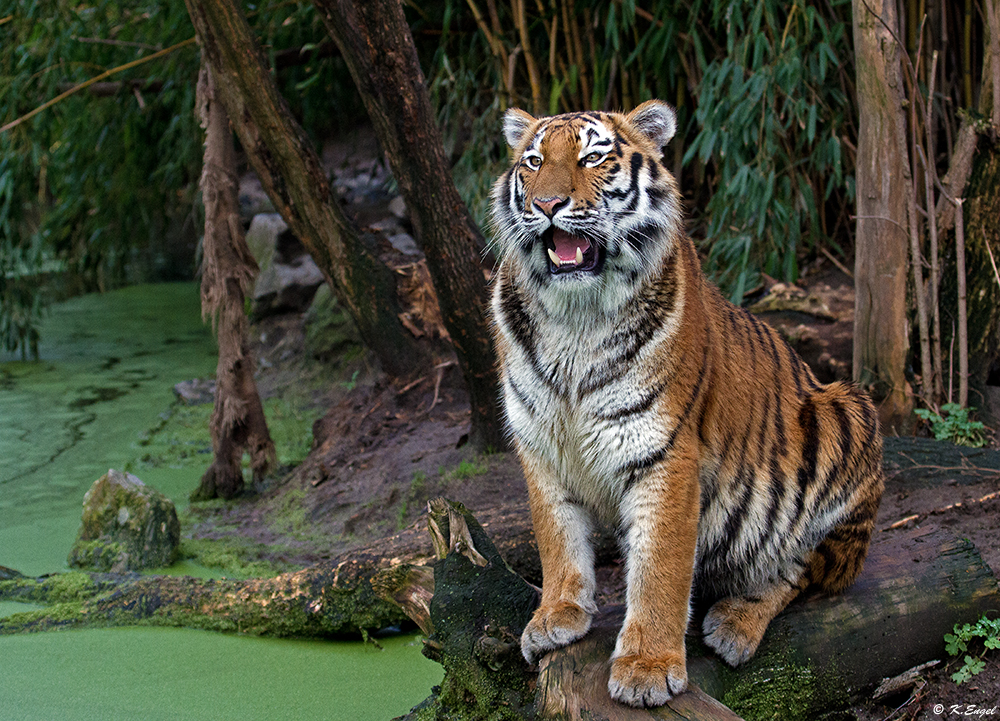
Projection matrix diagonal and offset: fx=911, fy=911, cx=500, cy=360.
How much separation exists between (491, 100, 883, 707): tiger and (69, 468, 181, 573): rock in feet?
7.69

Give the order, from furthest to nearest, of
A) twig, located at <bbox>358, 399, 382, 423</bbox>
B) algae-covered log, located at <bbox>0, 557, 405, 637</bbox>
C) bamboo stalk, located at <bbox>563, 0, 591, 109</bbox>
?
bamboo stalk, located at <bbox>563, 0, 591, 109</bbox> < twig, located at <bbox>358, 399, 382, 423</bbox> < algae-covered log, located at <bbox>0, 557, 405, 637</bbox>

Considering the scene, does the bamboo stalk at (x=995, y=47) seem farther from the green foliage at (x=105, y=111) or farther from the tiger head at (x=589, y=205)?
the green foliage at (x=105, y=111)

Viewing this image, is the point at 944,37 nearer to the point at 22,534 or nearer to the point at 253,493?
the point at 253,493

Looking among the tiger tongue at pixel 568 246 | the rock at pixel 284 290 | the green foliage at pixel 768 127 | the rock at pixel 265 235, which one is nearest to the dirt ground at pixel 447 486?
the green foliage at pixel 768 127

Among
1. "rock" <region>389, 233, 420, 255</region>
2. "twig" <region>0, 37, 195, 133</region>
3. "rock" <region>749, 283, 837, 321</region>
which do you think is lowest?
"rock" <region>749, 283, 837, 321</region>

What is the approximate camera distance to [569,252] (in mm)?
2398

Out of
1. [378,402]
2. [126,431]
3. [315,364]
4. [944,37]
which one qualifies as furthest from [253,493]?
[944,37]

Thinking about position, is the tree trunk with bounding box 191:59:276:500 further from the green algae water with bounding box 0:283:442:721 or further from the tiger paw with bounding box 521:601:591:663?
the tiger paw with bounding box 521:601:591:663

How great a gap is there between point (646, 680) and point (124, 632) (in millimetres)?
2222

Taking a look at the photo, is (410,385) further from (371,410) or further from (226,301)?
(226,301)

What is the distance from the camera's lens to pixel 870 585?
265cm

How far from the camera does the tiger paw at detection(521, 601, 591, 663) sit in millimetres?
2434

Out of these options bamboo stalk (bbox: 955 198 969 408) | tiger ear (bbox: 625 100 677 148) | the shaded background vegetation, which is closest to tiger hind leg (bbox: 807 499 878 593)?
tiger ear (bbox: 625 100 677 148)

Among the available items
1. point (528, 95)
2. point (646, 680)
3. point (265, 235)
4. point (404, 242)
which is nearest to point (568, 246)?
point (646, 680)
